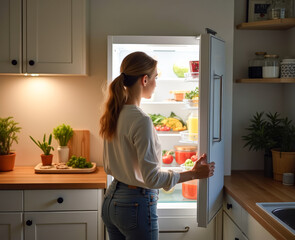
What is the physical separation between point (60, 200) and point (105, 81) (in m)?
0.94

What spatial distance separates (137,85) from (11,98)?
1.45 metres

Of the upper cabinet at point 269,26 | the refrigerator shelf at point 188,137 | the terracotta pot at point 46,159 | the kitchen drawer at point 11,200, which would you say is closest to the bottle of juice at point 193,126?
the refrigerator shelf at point 188,137

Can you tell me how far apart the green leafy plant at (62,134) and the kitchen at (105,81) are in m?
0.12

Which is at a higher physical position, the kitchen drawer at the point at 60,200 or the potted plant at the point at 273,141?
the potted plant at the point at 273,141

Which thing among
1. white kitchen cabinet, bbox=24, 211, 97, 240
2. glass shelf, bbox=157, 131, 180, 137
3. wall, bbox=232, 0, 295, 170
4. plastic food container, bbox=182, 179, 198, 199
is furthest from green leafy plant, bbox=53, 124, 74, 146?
wall, bbox=232, 0, 295, 170

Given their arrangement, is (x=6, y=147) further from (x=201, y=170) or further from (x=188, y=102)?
(x=201, y=170)

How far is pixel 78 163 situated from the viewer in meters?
2.77

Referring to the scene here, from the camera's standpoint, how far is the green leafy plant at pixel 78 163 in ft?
9.07

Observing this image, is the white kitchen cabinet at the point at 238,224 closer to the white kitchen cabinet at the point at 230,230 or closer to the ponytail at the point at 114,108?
the white kitchen cabinet at the point at 230,230

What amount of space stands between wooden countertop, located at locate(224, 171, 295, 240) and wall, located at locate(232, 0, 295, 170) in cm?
16

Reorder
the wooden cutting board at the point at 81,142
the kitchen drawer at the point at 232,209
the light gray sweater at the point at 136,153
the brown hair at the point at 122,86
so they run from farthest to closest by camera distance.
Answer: the wooden cutting board at the point at 81,142, the kitchen drawer at the point at 232,209, the brown hair at the point at 122,86, the light gray sweater at the point at 136,153

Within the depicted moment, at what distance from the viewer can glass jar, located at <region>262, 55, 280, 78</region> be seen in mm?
2707

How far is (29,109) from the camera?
295cm

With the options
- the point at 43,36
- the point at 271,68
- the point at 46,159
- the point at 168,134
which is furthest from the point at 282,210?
the point at 43,36
